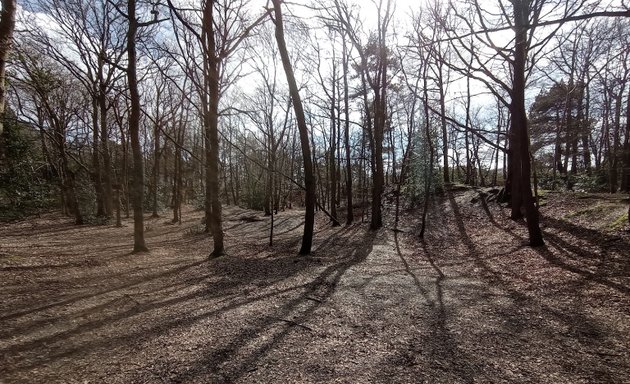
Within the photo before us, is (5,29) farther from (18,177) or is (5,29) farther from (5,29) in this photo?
(18,177)

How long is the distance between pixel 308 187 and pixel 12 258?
6934 mm

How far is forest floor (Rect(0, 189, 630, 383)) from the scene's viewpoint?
3.35 meters

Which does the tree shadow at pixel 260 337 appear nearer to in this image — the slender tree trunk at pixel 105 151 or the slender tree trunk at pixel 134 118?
the slender tree trunk at pixel 134 118

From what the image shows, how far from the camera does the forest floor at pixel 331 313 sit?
335cm

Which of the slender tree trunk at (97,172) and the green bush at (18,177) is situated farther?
the slender tree trunk at (97,172)

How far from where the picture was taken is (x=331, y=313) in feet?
16.3

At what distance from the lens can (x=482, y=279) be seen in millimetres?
6914

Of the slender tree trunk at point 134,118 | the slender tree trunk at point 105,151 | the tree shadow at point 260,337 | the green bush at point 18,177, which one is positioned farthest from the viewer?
the slender tree trunk at point 105,151

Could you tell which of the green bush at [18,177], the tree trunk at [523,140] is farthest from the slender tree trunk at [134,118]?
the tree trunk at [523,140]

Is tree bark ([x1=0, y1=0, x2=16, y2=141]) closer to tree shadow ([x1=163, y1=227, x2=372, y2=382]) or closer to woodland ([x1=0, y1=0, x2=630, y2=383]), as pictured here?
woodland ([x1=0, y1=0, x2=630, y2=383])

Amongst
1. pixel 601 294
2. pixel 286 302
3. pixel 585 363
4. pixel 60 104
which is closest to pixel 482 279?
pixel 601 294

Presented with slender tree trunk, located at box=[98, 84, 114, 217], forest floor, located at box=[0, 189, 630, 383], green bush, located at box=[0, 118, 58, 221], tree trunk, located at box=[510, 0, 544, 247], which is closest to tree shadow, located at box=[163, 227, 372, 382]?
forest floor, located at box=[0, 189, 630, 383]

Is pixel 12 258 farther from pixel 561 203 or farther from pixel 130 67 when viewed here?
pixel 561 203

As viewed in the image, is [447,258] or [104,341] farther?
[447,258]
